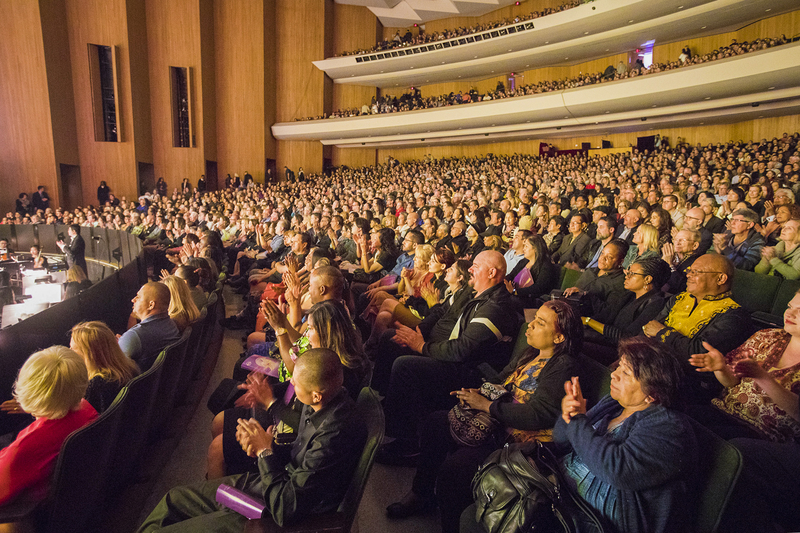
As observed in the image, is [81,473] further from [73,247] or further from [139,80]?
[139,80]

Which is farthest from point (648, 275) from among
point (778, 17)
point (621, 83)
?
point (778, 17)

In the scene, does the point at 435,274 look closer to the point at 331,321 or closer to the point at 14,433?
the point at 331,321

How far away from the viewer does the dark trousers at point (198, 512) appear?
1.51 metres

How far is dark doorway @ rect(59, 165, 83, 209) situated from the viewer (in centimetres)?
1672

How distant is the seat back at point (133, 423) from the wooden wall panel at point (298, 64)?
64.8ft

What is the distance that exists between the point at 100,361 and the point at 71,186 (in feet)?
60.5

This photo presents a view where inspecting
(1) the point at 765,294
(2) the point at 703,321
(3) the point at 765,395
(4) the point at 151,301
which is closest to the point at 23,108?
(4) the point at 151,301

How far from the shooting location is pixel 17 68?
15578 mm

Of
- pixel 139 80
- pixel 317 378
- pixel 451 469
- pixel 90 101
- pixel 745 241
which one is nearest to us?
pixel 317 378

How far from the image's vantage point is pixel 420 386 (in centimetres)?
245

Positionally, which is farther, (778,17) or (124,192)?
(124,192)

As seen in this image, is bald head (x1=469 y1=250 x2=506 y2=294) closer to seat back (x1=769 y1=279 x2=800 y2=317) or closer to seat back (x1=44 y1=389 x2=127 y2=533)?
seat back (x1=44 y1=389 x2=127 y2=533)

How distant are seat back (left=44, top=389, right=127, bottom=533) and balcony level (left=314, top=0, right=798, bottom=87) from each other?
601 inches

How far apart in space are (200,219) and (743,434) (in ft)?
35.8
